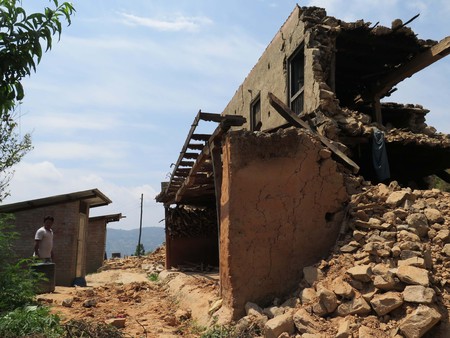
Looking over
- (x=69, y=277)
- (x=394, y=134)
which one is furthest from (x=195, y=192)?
(x=394, y=134)

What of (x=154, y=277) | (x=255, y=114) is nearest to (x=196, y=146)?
(x=255, y=114)

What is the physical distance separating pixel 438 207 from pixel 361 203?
118cm

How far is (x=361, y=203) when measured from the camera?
21.4ft

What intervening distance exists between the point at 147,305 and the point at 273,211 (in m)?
4.05

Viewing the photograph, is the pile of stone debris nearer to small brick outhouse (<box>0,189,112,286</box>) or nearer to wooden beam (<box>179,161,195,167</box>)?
wooden beam (<box>179,161,195,167</box>)

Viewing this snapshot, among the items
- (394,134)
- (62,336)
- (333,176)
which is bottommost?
(62,336)

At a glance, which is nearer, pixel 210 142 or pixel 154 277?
pixel 210 142

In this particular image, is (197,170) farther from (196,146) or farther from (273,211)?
(273,211)

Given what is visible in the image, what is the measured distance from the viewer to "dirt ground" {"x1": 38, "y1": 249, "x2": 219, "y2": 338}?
6602mm

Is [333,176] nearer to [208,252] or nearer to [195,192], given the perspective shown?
[195,192]

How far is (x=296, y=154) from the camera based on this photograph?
21.3 ft

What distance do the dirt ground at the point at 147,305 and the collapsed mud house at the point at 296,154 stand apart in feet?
3.47

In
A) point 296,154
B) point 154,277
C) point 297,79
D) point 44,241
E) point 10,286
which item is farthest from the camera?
point 154,277

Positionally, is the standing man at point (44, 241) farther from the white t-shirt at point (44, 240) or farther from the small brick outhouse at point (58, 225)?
the small brick outhouse at point (58, 225)
